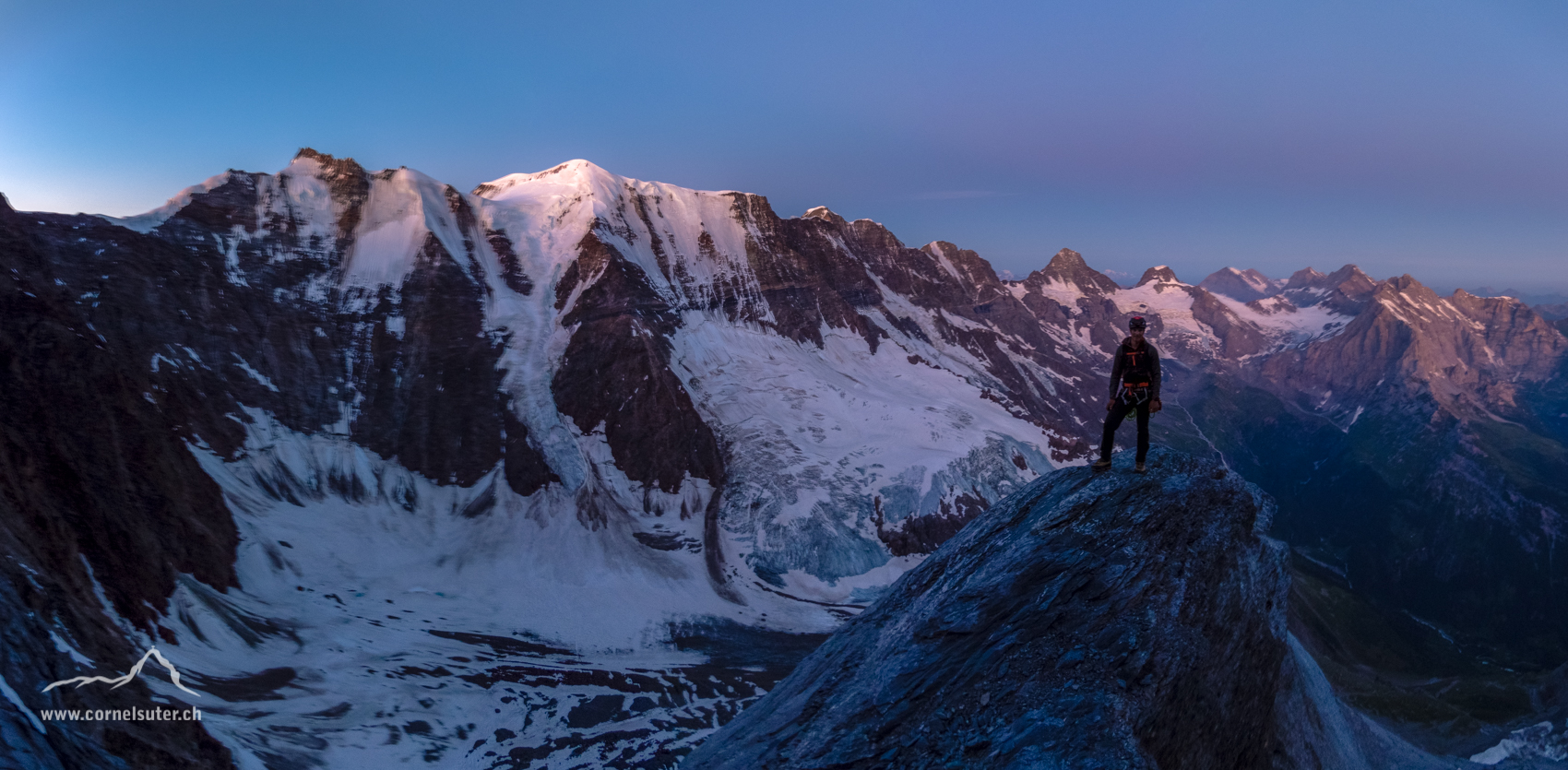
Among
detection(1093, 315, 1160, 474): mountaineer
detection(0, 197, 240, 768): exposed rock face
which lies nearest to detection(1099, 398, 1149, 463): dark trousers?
detection(1093, 315, 1160, 474): mountaineer

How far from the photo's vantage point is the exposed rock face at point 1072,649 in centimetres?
1539

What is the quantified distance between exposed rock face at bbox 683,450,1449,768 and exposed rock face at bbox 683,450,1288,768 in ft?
0.14

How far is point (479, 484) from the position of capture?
8900 centimetres

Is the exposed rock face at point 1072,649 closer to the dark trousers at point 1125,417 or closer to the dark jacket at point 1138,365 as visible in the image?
the dark trousers at point 1125,417

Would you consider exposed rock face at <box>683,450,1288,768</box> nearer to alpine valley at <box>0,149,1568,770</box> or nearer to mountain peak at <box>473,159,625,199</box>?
alpine valley at <box>0,149,1568,770</box>

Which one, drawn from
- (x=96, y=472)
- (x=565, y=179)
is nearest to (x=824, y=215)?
(x=565, y=179)

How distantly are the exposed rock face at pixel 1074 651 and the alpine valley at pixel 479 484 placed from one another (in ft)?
10.7

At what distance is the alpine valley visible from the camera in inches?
1905

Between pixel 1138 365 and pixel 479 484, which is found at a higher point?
pixel 1138 365

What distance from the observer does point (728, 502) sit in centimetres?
10256

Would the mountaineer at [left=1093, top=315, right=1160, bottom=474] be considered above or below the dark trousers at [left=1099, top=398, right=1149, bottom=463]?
above

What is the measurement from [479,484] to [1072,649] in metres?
86.3

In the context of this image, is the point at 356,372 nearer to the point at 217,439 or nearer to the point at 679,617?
the point at 217,439

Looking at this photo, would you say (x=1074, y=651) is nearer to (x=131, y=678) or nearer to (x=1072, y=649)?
(x=1072, y=649)
